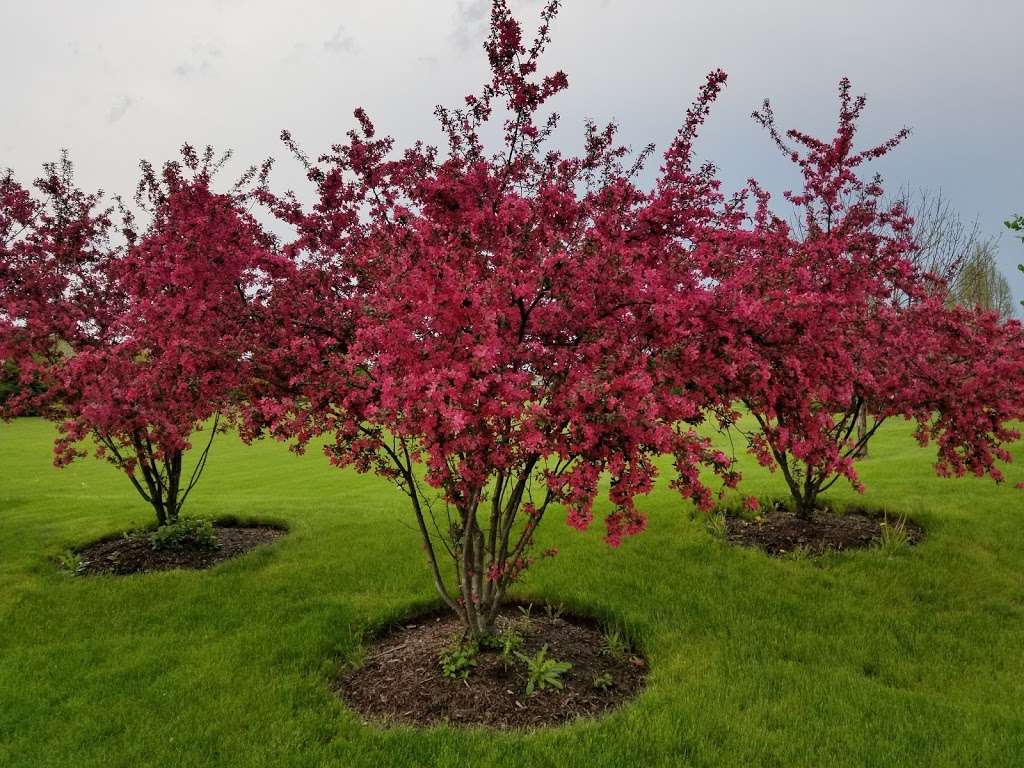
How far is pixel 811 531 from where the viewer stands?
917 cm

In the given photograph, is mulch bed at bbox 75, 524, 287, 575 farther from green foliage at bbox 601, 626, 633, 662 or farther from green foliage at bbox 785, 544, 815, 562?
green foliage at bbox 785, 544, 815, 562

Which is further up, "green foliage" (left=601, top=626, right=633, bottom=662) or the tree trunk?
the tree trunk

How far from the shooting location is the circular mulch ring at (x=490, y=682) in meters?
4.94

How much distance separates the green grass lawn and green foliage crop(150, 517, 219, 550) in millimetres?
1051

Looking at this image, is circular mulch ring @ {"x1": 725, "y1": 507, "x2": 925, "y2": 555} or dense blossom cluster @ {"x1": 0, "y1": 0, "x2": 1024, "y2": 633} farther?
circular mulch ring @ {"x1": 725, "y1": 507, "x2": 925, "y2": 555}

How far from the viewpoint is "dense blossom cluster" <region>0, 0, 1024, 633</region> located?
172 inches

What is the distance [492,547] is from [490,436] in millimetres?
1783

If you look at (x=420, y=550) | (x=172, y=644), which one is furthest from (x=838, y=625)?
(x=172, y=644)

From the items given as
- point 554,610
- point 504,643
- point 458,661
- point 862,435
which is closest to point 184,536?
point 554,610

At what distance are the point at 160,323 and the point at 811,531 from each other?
28.0ft

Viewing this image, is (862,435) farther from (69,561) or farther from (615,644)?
(69,561)

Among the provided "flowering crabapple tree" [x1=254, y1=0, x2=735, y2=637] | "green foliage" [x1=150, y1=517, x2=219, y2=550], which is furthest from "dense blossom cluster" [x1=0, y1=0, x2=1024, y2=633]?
"green foliage" [x1=150, y1=517, x2=219, y2=550]

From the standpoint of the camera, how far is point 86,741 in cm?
475

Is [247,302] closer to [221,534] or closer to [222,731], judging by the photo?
[222,731]
